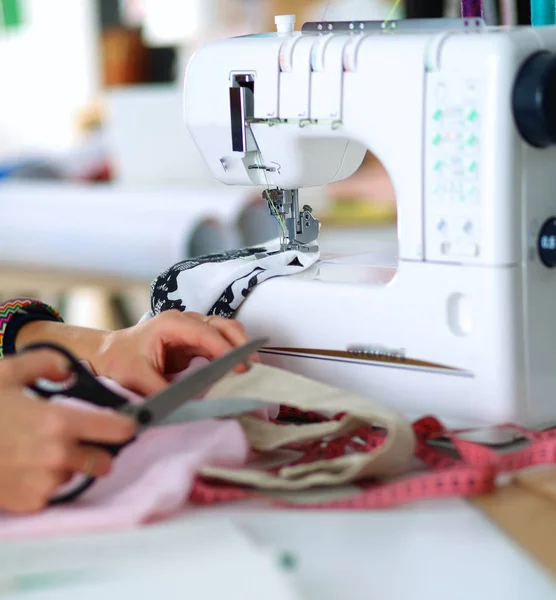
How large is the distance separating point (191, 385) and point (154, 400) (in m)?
0.06

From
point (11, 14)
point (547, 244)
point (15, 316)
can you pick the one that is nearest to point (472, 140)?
point (547, 244)

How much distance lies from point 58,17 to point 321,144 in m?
4.96

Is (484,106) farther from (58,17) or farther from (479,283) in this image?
(58,17)

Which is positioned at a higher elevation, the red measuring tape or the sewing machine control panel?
the sewing machine control panel

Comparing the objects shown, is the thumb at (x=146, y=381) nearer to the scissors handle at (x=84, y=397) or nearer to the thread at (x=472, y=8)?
the scissors handle at (x=84, y=397)

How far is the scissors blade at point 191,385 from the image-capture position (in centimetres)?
86

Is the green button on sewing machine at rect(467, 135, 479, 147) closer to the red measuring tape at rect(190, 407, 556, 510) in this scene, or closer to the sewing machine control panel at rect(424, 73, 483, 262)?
the sewing machine control panel at rect(424, 73, 483, 262)

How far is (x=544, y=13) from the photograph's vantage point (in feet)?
4.05

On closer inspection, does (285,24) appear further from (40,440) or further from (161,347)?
(40,440)

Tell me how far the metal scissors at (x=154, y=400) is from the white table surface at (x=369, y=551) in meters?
0.08

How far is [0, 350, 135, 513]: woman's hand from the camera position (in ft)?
2.64

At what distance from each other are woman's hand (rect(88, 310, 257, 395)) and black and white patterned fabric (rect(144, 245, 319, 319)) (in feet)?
0.39

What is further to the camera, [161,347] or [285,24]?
[285,24]

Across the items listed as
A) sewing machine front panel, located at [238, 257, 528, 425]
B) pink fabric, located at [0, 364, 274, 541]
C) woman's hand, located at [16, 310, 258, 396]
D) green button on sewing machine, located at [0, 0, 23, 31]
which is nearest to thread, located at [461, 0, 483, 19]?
sewing machine front panel, located at [238, 257, 528, 425]
